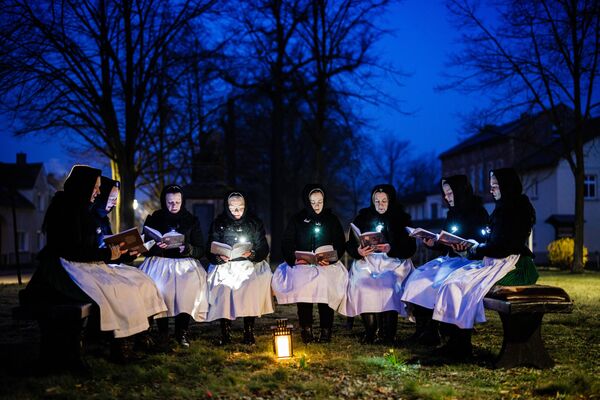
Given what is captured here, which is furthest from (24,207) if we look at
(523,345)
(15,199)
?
(523,345)

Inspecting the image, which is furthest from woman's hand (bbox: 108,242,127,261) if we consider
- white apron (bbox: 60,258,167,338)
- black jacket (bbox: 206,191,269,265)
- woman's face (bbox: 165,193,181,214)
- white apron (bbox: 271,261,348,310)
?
white apron (bbox: 271,261,348,310)

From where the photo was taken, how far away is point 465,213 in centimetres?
895

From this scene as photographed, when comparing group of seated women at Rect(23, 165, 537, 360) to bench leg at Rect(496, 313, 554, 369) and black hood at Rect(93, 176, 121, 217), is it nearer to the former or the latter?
black hood at Rect(93, 176, 121, 217)

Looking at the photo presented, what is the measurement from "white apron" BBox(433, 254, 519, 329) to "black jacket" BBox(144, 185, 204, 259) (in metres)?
3.25

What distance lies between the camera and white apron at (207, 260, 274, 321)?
336 inches

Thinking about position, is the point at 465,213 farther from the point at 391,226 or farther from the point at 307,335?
the point at 307,335

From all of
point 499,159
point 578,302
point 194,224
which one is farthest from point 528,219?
point 499,159

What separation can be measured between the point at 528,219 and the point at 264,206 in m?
39.6

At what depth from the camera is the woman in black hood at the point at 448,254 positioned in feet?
27.8

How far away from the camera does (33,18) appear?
701 inches

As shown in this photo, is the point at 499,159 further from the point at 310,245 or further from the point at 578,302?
the point at 310,245

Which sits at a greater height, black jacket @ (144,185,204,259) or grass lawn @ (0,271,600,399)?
black jacket @ (144,185,204,259)

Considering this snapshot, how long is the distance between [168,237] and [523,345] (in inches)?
169

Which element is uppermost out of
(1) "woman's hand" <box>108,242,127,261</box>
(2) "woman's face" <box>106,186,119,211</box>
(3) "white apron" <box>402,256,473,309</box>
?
(2) "woman's face" <box>106,186,119,211</box>
